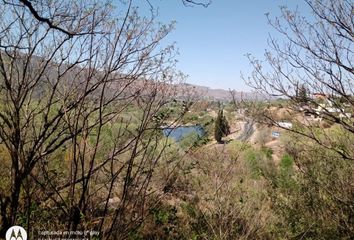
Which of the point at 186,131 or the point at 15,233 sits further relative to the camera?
the point at 186,131

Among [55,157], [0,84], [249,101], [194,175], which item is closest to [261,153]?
[194,175]

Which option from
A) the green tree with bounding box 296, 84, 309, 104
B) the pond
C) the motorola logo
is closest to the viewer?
the motorola logo

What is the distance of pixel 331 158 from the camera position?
9.57m

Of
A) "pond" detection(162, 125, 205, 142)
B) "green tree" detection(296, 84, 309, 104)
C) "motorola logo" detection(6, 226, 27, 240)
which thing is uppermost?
"green tree" detection(296, 84, 309, 104)

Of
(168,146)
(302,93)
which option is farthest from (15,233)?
(302,93)

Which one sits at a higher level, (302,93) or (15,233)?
(302,93)

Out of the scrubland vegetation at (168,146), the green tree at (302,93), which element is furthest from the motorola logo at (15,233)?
the green tree at (302,93)

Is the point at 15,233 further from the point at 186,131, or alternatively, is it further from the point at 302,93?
the point at 302,93

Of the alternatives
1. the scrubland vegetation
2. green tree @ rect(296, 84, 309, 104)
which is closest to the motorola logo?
the scrubland vegetation

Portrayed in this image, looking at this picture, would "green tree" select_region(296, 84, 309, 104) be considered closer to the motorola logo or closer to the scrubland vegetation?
the scrubland vegetation

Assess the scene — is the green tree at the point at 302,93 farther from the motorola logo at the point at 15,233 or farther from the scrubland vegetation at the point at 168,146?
the motorola logo at the point at 15,233

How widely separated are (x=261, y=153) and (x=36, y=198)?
2258 cm

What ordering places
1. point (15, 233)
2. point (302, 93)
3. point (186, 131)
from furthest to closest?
point (302, 93) < point (186, 131) < point (15, 233)

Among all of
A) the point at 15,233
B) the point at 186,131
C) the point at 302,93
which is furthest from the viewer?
the point at 302,93
